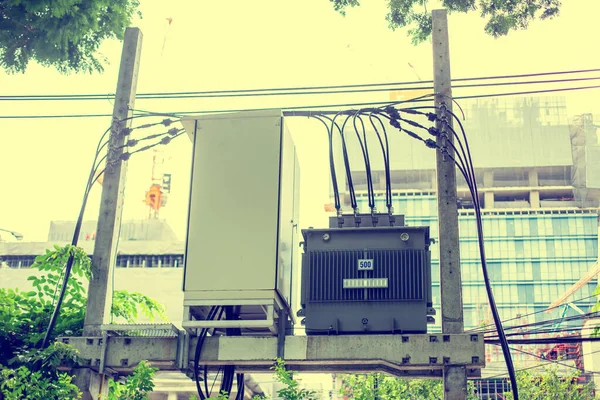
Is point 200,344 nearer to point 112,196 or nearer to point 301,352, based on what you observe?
point 301,352

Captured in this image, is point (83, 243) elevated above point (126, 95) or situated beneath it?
elevated above

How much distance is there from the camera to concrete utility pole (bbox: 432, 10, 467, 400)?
28.5 feet

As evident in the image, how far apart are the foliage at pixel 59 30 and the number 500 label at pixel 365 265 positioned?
7.33 metres

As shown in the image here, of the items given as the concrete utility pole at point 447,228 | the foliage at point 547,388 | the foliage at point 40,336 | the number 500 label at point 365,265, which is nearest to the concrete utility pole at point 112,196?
the foliage at point 40,336

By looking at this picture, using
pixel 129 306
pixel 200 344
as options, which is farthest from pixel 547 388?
pixel 200 344

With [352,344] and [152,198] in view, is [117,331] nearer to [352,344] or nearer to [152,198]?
[352,344]

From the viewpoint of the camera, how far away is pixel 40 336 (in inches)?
395

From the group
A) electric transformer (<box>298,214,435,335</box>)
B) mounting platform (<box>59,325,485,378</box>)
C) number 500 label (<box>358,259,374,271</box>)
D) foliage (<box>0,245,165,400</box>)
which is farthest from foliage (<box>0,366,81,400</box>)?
number 500 label (<box>358,259,374,271</box>)

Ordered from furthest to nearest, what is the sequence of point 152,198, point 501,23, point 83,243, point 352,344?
1. point 152,198
2. point 83,243
3. point 501,23
4. point 352,344

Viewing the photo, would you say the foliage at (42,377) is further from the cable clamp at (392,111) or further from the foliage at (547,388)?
the foliage at (547,388)

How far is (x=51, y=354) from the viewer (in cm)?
926

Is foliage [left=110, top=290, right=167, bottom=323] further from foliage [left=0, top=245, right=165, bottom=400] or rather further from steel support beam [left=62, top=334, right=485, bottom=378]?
steel support beam [left=62, top=334, right=485, bottom=378]

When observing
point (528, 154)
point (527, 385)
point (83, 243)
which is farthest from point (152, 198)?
point (527, 385)

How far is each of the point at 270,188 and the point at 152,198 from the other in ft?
395
